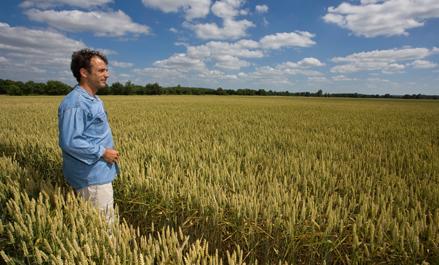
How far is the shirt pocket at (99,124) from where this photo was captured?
3.01m

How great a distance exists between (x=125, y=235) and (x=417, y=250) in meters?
2.27

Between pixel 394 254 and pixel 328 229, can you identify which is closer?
pixel 394 254

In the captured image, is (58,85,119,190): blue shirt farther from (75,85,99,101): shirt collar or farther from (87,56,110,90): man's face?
(87,56,110,90): man's face

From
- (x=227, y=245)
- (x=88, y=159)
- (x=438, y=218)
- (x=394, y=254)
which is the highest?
(x=88, y=159)

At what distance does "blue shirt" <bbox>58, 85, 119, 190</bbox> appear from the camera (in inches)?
109

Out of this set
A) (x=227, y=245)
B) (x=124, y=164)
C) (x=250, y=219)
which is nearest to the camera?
(x=250, y=219)

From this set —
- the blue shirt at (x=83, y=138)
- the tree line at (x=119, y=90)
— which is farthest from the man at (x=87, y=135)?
the tree line at (x=119, y=90)

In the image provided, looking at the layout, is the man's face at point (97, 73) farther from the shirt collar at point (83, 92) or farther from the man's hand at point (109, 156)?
the man's hand at point (109, 156)

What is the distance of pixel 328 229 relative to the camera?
8.39 ft

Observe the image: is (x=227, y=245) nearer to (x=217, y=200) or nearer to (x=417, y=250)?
(x=217, y=200)

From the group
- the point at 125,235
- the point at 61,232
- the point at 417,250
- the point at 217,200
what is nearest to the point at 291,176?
the point at 217,200

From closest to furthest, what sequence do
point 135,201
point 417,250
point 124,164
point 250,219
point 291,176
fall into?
point 417,250
point 250,219
point 135,201
point 124,164
point 291,176

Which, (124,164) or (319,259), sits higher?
(124,164)

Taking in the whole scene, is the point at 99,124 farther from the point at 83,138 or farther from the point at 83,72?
the point at 83,72
